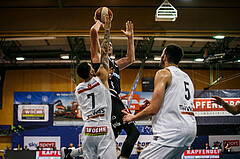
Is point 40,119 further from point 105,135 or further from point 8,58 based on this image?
point 105,135

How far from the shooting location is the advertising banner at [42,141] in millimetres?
21422

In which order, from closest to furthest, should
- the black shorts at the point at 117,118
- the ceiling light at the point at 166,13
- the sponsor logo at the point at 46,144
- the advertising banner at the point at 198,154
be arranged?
the black shorts at the point at 117,118 < the ceiling light at the point at 166,13 < the advertising banner at the point at 198,154 < the sponsor logo at the point at 46,144

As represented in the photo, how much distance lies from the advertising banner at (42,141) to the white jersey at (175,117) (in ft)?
62.5

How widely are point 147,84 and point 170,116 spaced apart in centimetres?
1934

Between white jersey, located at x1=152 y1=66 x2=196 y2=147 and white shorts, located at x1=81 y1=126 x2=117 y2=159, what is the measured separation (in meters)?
0.88

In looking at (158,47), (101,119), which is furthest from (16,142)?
(101,119)

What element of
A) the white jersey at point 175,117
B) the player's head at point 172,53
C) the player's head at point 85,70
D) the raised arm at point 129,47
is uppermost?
the raised arm at point 129,47

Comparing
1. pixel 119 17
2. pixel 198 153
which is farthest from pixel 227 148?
pixel 119 17

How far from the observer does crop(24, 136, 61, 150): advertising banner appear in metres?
21.4

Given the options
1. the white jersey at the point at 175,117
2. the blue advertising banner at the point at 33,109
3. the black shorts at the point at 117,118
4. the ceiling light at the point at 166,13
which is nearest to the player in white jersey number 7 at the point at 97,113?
the black shorts at the point at 117,118

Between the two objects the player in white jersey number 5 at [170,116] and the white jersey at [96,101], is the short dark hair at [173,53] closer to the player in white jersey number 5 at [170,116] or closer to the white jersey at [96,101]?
the player in white jersey number 5 at [170,116]

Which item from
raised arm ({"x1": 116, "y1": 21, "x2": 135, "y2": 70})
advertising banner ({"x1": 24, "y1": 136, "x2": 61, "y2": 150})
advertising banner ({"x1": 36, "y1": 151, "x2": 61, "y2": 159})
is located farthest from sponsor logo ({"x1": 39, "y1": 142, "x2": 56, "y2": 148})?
raised arm ({"x1": 116, "y1": 21, "x2": 135, "y2": 70})

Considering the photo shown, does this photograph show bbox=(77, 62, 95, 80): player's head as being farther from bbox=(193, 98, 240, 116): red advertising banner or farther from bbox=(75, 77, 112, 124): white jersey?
bbox=(193, 98, 240, 116): red advertising banner

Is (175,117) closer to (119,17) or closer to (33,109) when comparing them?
(119,17)
